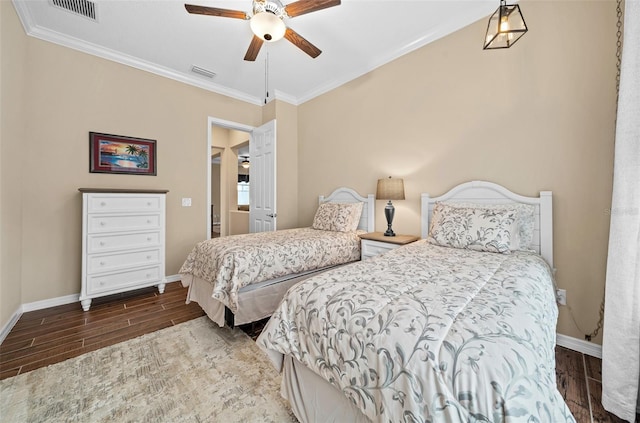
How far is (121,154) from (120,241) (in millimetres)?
1109

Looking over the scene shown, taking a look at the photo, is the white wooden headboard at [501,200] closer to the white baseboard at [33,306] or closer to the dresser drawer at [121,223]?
the dresser drawer at [121,223]

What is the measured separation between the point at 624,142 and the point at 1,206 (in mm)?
4252

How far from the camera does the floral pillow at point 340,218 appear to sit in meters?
3.14

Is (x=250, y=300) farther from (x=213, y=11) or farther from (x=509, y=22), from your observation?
(x=509, y=22)

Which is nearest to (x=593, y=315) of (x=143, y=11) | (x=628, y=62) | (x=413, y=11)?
(x=628, y=62)

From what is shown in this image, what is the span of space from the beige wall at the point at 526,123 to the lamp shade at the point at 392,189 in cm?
18

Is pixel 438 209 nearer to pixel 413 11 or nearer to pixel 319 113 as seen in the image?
pixel 413 11

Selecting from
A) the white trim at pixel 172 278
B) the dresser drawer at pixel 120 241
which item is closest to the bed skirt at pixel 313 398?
the dresser drawer at pixel 120 241

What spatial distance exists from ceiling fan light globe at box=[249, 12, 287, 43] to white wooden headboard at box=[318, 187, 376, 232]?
6.66ft

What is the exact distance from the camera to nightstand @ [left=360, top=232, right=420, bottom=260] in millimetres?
2531

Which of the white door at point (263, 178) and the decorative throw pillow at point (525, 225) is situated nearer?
the decorative throw pillow at point (525, 225)

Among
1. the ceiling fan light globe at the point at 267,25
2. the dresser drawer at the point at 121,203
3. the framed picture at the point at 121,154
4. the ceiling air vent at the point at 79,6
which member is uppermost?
the ceiling air vent at the point at 79,6

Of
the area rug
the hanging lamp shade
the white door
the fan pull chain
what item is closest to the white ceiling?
the fan pull chain

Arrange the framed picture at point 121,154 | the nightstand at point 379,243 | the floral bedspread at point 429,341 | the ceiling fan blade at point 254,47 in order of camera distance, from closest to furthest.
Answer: the floral bedspread at point 429,341, the ceiling fan blade at point 254,47, the nightstand at point 379,243, the framed picture at point 121,154
